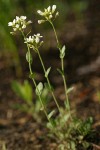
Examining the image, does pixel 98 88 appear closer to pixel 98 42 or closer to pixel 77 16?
pixel 98 42

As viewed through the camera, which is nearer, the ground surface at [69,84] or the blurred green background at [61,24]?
the ground surface at [69,84]

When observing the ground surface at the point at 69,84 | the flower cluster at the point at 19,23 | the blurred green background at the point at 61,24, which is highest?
the blurred green background at the point at 61,24

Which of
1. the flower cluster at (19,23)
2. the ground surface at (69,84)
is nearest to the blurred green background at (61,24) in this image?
the ground surface at (69,84)

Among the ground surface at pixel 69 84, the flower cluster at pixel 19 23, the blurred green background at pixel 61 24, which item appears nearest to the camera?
the flower cluster at pixel 19 23

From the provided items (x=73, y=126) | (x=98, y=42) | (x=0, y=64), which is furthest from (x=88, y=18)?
(x=73, y=126)

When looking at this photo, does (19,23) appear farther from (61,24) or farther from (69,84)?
(61,24)

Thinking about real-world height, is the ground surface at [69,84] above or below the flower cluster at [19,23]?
below

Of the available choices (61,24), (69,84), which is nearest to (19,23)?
(69,84)

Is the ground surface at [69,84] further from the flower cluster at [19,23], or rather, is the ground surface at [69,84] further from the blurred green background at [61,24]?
the flower cluster at [19,23]

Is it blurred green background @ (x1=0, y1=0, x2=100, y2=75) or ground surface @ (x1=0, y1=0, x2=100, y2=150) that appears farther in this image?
blurred green background @ (x1=0, y1=0, x2=100, y2=75)

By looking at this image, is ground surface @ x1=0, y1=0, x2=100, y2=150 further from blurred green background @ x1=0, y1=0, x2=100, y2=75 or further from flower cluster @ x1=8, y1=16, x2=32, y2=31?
flower cluster @ x1=8, y1=16, x2=32, y2=31

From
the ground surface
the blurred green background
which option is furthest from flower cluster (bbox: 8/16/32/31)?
the blurred green background

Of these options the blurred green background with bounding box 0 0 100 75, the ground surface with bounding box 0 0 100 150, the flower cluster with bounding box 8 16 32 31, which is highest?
the blurred green background with bounding box 0 0 100 75
